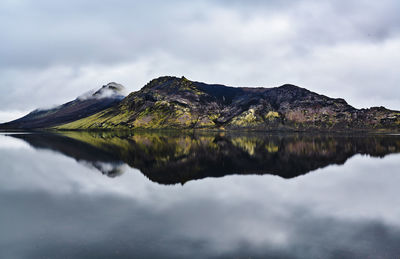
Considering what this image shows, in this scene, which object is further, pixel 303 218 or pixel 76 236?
pixel 303 218

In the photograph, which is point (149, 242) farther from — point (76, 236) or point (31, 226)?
point (31, 226)

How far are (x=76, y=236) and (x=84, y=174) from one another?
25056 millimetres

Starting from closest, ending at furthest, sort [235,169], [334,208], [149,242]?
[149,242] < [334,208] < [235,169]

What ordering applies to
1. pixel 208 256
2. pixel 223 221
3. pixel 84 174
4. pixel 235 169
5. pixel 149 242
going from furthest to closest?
pixel 235 169 < pixel 84 174 < pixel 223 221 < pixel 149 242 < pixel 208 256

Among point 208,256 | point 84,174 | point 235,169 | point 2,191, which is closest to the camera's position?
point 208,256

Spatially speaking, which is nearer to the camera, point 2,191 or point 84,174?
point 2,191

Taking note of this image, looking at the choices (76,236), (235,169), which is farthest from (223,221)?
(235,169)

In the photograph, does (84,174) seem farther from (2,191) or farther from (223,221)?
(223,221)

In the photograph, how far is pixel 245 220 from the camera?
20375mm

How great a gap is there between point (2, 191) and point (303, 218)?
32.6m

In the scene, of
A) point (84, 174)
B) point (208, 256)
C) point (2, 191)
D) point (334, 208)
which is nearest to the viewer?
point (208, 256)

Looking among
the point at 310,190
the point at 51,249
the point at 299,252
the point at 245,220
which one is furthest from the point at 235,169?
the point at 51,249

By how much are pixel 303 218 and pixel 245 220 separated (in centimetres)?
497

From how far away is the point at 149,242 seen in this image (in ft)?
52.4
